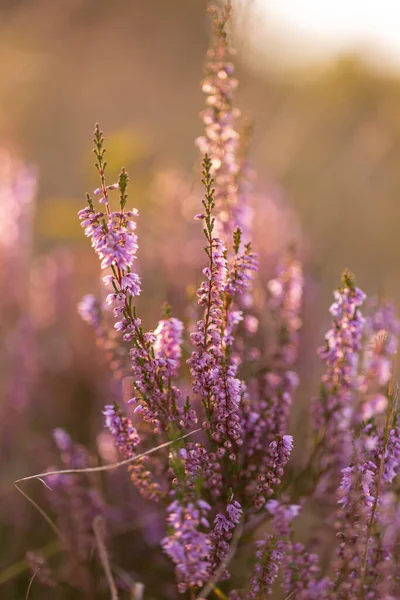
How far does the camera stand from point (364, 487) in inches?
56.4

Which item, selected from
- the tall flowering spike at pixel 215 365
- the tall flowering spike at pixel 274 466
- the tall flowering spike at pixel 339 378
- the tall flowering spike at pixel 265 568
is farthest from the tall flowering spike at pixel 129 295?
the tall flowering spike at pixel 339 378

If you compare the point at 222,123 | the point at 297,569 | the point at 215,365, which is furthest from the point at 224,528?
the point at 222,123

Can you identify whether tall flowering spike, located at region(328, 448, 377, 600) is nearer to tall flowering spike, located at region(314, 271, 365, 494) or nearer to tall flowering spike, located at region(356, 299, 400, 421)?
tall flowering spike, located at region(314, 271, 365, 494)

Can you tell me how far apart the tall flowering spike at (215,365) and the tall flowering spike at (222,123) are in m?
0.60

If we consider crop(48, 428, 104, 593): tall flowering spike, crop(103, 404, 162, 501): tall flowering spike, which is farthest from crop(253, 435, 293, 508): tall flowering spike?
crop(48, 428, 104, 593): tall flowering spike

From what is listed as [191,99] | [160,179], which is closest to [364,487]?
[160,179]

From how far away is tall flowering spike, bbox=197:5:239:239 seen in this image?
6.44ft

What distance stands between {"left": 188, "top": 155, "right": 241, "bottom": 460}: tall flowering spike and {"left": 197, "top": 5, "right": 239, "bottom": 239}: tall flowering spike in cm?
60

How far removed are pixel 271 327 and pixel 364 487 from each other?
1.25 meters

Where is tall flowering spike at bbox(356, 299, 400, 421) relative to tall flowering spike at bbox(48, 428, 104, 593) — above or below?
above

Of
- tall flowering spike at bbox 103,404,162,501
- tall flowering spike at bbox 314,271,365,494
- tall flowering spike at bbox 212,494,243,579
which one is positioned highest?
tall flowering spike at bbox 314,271,365,494

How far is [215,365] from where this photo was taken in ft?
4.98

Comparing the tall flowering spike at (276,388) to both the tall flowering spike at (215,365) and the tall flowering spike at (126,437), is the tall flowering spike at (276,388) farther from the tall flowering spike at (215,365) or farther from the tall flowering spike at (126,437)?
the tall flowering spike at (126,437)

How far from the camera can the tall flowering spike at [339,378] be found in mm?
1672
